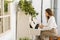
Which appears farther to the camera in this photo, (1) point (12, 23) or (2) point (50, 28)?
(2) point (50, 28)

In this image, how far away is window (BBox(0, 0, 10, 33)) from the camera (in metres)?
2.98

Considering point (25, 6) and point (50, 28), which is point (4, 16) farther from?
point (50, 28)

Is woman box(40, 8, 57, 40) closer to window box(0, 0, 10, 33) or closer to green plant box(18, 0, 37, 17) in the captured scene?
green plant box(18, 0, 37, 17)

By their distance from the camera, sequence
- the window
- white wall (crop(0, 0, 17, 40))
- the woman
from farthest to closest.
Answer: the woman, white wall (crop(0, 0, 17, 40)), the window

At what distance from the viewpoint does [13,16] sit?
3.80 metres

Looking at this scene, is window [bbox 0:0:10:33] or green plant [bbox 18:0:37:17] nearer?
window [bbox 0:0:10:33]

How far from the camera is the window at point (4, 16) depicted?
2979mm

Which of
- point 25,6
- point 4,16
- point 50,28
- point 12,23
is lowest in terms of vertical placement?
point 50,28

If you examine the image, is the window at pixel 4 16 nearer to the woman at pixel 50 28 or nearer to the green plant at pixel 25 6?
the green plant at pixel 25 6

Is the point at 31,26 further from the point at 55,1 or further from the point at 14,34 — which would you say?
the point at 55,1

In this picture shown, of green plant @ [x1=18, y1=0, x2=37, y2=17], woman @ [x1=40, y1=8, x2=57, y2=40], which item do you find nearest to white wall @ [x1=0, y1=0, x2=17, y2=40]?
green plant @ [x1=18, y1=0, x2=37, y2=17]

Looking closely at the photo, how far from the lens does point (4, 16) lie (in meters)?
3.16

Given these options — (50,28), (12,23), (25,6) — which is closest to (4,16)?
(12,23)

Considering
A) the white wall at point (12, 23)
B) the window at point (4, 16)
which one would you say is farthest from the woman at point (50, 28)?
the window at point (4, 16)
